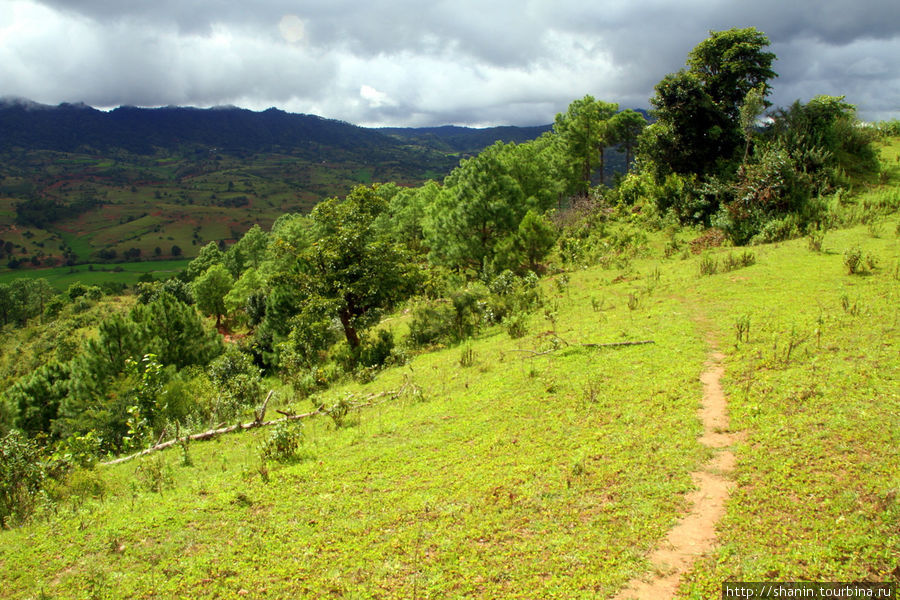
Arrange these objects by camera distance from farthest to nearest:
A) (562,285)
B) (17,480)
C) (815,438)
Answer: (562,285) < (17,480) < (815,438)

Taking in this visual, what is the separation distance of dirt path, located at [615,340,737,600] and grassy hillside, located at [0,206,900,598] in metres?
0.12

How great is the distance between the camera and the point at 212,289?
5206 centimetres

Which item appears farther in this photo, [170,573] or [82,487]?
[82,487]

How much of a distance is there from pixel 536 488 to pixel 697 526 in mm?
1957

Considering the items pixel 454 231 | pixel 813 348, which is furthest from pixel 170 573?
pixel 454 231

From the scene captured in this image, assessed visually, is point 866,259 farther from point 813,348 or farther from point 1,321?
point 1,321

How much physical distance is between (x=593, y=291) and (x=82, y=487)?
1641 centimetres

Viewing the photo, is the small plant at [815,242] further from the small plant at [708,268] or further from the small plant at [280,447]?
the small plant at [280,447]

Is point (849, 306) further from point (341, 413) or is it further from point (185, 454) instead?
point (185, 454)

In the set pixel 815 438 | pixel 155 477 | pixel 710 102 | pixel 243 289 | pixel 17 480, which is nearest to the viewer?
pixel 815 438

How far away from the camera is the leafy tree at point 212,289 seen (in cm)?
5150

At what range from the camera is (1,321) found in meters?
75.4

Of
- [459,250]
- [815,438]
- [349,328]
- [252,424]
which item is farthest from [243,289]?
[815,438]

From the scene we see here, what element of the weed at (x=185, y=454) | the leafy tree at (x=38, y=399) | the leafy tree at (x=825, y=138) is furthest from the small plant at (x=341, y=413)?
the leafy tree at (x=825, y=138)
